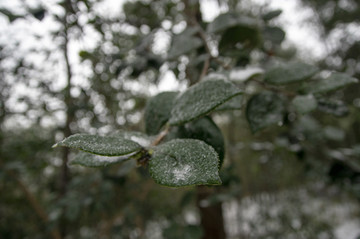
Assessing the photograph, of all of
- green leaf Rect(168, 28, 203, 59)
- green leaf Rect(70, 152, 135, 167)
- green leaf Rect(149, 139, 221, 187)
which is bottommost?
green leaf Rect(70, 152, 135, 167)

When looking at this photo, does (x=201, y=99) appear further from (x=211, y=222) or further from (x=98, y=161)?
(x=211, y=222)

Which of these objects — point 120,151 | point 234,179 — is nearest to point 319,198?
point 234,179

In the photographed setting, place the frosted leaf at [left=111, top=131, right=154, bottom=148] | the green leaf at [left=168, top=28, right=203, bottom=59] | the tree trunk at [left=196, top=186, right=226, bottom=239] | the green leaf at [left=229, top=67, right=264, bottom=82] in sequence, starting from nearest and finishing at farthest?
the frosted leaf at [left=111, top=131, right=154, bottom=148], the green leaf at [left=229, top=67, right=264, bottom=82], the green leaf at [left=168, top=28, right=203, bottom=59], the tree trunk at [left=196, top=186, right=226, bottom=239]

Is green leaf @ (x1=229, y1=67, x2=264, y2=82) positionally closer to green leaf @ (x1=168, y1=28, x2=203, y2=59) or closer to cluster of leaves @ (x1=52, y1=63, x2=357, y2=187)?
cluster of leaves @ (x1=52, y1=63, x2=357, y2=187)

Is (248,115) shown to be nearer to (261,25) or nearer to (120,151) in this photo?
(120,151)

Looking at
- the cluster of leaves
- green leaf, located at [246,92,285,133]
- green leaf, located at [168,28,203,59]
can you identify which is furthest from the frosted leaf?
green leaf, located at [168,28,203,59]

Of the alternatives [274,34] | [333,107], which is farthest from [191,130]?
[274,34]
